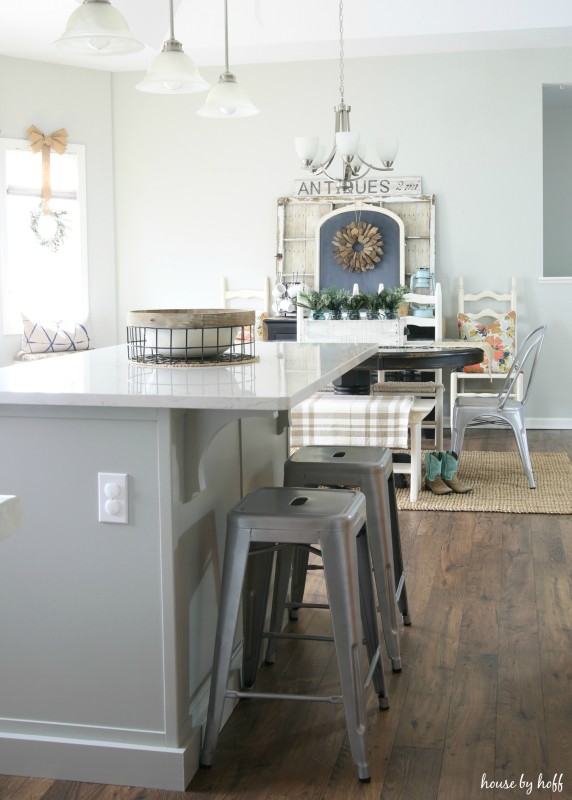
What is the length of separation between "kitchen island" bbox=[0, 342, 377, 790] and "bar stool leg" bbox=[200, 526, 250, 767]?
0.05 m

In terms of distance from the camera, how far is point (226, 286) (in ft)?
23.9

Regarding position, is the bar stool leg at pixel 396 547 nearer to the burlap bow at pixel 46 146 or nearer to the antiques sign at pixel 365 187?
the antiques sign at pixel 365 187

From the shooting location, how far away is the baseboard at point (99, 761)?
206 centimetres

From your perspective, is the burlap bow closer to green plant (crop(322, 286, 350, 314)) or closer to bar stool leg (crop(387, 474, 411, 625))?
green plant (crop(322, 286, 350, 314))

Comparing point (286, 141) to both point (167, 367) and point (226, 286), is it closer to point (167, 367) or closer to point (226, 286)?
point (226, 286)

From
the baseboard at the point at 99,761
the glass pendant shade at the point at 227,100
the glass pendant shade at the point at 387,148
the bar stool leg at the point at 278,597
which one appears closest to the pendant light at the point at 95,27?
the glass pendant shade at the point at 227,100

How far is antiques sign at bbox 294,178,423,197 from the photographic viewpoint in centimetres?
689

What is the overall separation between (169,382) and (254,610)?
76 cm

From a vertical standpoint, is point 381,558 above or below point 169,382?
below

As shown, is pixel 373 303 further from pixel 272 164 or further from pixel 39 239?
pixel 39 239

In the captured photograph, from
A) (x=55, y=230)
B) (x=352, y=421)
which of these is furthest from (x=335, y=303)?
(x=55, y=230)

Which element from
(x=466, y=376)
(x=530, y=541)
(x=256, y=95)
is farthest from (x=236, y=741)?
(x=256, y=95)

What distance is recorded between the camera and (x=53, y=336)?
7055 mm

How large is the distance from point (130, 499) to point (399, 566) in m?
1.21
